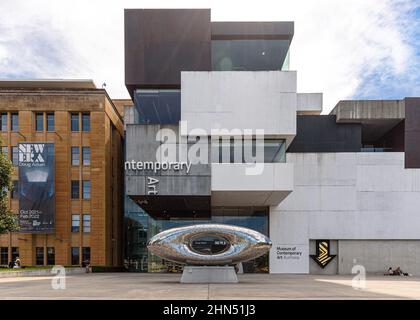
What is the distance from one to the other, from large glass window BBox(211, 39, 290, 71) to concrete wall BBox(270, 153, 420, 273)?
8.70 metres

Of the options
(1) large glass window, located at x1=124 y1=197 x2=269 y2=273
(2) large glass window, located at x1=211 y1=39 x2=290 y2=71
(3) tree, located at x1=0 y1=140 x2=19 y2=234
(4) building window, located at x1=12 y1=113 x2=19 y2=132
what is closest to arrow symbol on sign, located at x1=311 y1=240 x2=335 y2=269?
(1) large glass window, located at x1=124 y1=197 x2=269 y2=273

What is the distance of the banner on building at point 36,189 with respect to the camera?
41344 millimetres

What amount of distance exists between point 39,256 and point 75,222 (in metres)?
4.91

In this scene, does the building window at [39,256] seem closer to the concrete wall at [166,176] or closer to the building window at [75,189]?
the building window at [75,189]

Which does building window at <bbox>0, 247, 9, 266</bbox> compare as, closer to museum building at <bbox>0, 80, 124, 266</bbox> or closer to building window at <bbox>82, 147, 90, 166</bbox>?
museum building at <bbox>0, 80, 124, 266</bbox>

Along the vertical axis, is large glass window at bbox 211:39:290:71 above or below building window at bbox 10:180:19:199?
above

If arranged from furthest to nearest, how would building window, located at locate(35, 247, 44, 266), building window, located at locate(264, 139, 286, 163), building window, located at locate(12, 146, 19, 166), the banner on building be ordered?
1. building window, located at locate(12, 146, 19, 166)
2. building window, located at locate(35, 247, 44, 266)
3. the banner on building
4. building window, located at locate(264, 139, 286, 163)

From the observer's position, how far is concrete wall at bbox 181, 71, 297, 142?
32125mm

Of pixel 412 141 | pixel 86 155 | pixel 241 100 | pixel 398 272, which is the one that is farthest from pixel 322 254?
pixel 86 155

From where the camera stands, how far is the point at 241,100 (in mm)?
32406

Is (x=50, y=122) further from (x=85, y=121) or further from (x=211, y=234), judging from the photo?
(x=211, y=234)

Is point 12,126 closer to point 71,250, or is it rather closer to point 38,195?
point 38,195
